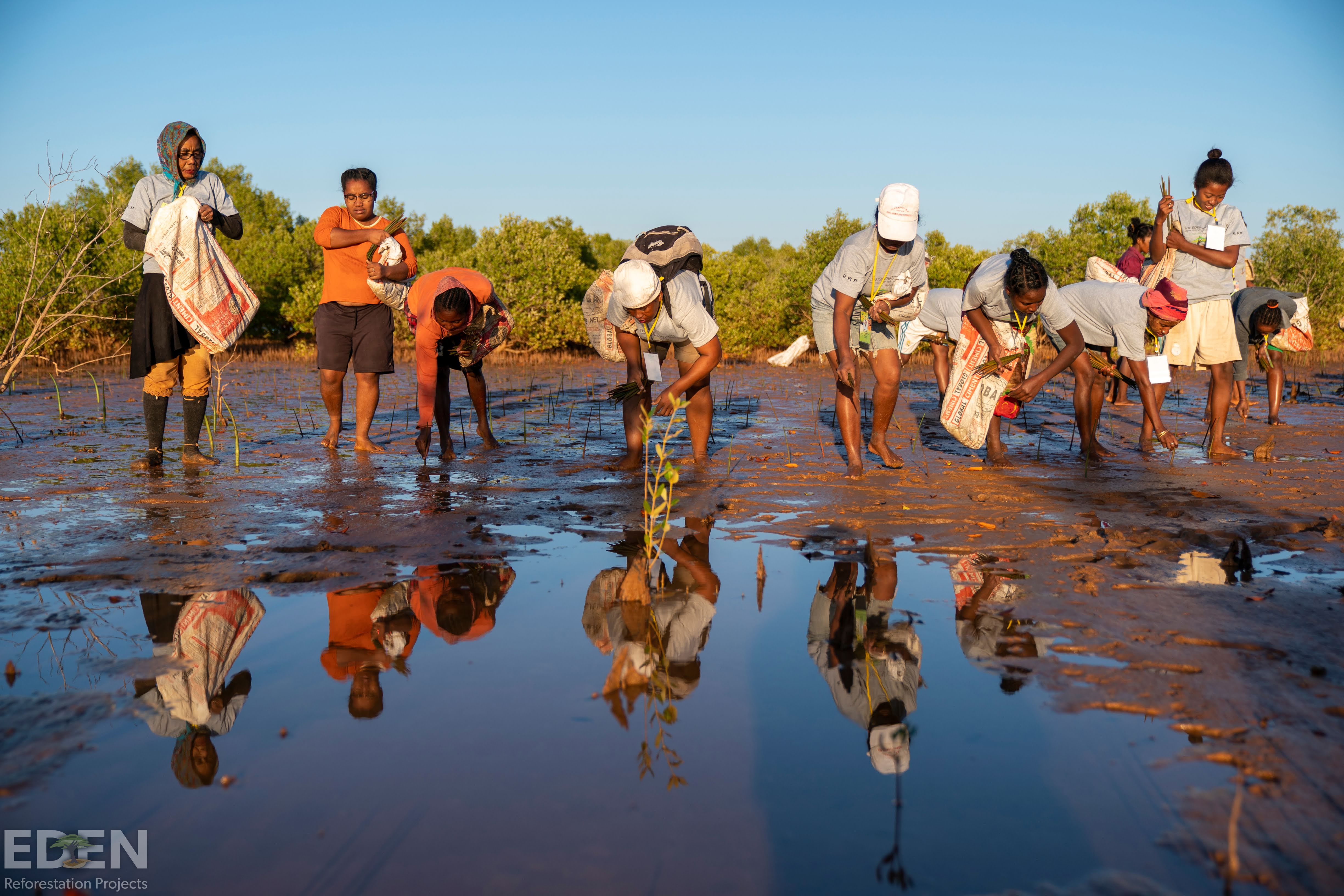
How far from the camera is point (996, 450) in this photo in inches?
276

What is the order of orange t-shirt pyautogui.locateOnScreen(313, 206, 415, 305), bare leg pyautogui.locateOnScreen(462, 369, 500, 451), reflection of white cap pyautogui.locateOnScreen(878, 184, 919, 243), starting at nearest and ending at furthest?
reflection of white cap pyautogui.locateOnScreen(878, 184, 919, 243) → orange t-shirt pyautogui.locateOnScreen(313, 206, 415, 305) → bare leg pyautogui.locateOnScreen(462, 369, 500, 451)

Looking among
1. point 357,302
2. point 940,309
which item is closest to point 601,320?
point 357,302

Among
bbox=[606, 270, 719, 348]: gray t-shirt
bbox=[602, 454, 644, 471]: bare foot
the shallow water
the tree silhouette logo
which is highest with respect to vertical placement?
bbox=[606, 270, 719, 348]: gray t-shirt

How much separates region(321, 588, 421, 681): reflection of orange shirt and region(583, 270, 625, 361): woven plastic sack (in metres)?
3.45

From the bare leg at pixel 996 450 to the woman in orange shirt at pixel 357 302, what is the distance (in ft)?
15.1

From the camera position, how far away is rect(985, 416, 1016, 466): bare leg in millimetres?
6957

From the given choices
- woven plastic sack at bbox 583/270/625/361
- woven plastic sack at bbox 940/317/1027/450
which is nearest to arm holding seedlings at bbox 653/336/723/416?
woven plastic sack at bbox 583/270/625/361

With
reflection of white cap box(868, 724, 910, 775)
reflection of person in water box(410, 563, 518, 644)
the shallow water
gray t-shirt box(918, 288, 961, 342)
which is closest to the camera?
the shallow water

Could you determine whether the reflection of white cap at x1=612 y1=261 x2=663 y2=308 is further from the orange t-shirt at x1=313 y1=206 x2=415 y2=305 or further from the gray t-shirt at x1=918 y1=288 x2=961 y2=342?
the gray t-shirt at x1=918 y1=288 x2=961 y2=342

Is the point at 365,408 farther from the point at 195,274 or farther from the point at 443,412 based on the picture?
the point at 195,274

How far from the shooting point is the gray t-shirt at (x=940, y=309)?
838cm

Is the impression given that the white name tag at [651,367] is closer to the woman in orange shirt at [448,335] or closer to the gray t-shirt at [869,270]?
the gray t-shirt at [869,270]

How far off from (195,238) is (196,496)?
6.61 ft

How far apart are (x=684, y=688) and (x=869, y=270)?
13.5 ft
